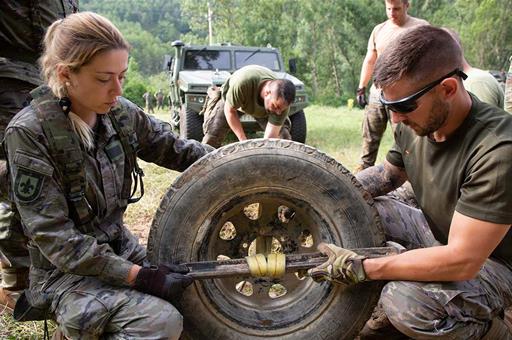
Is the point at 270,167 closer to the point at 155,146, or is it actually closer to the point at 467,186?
the point at 155,146

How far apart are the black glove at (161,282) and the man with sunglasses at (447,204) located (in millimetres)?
577

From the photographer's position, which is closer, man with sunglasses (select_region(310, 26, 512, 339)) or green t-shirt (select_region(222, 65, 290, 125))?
man with sunglasses (select_region(310, 26, 512, 339))

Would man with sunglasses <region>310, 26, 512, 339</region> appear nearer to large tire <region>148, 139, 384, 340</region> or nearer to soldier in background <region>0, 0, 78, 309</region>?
large tire <region>148, 139, 384, 340</region>

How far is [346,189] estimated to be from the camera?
2389 mm

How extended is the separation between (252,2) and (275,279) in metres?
37.7

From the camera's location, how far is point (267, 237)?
269 centimetres

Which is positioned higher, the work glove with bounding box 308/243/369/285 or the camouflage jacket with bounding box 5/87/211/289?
the camouflage jacket with bounding box 5/87/211/289

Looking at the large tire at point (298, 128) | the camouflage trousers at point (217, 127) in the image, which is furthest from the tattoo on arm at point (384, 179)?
the large tire at point (298, 128)

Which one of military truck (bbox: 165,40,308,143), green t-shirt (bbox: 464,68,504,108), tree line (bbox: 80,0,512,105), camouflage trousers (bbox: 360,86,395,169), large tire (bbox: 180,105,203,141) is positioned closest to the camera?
green t-shirt (bbox: 464,68,504,108)

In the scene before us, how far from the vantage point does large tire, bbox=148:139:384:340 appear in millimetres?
2350

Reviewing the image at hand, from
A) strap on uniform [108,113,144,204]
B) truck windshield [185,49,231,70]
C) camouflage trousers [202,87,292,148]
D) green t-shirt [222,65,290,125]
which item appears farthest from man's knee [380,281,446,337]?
truck windshield [185,49,231,70]

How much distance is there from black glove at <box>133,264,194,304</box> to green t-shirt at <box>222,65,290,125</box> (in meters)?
3.08

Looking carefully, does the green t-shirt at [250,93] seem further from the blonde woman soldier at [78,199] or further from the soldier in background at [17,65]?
the blonde woman soldier at [78,199]

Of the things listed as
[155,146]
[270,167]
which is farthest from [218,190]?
[155,146]
